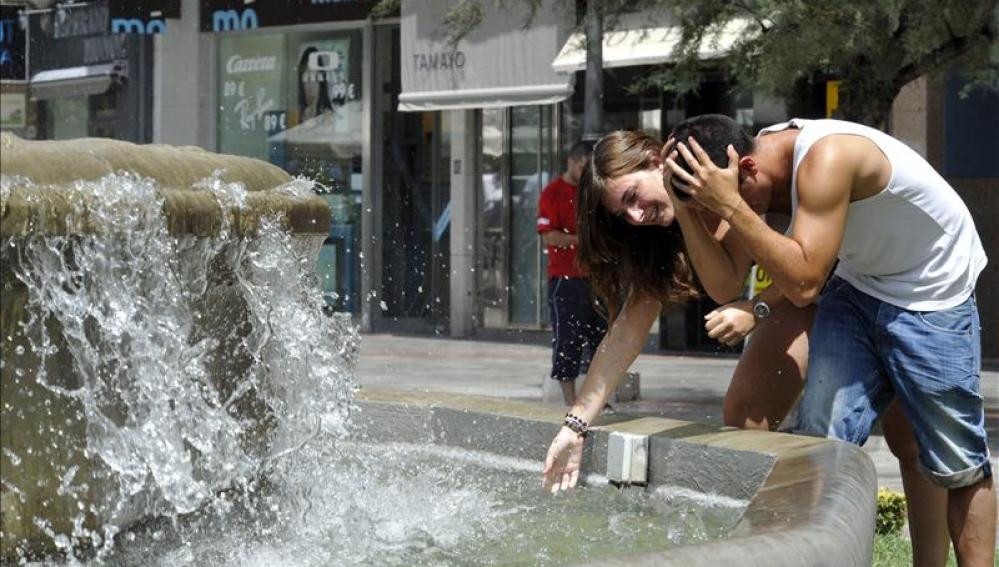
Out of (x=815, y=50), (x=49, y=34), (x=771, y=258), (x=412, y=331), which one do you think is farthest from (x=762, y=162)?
(x=49, y=34)

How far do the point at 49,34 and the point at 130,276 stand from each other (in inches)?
886

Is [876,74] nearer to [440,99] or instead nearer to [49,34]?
[440,99]

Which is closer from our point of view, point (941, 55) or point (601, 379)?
point (601, 379)

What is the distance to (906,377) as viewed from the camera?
4332mm

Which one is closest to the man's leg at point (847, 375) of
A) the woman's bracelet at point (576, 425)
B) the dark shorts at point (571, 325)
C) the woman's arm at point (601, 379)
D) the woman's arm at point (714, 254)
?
the woman's arm at point (714, 254)

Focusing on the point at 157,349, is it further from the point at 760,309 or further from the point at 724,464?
the point at 760,309

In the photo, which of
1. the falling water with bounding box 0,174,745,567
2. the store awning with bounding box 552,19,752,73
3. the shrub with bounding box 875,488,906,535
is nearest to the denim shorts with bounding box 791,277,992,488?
the falling water with bounding box 0,174,745,567

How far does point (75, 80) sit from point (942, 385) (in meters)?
21.4

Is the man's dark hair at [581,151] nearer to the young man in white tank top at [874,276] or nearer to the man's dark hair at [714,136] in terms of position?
the young man in white tank top at [874,276]

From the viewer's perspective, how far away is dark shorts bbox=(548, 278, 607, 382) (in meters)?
10.7

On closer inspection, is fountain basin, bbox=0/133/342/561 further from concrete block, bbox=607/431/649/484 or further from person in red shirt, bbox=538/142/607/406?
person in red shirt, bbox=538/142/607/406

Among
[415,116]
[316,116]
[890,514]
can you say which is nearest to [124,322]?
[890,514]

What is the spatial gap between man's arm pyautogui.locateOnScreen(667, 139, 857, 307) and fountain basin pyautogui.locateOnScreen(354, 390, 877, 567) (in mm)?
446

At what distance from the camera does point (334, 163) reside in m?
21.0
